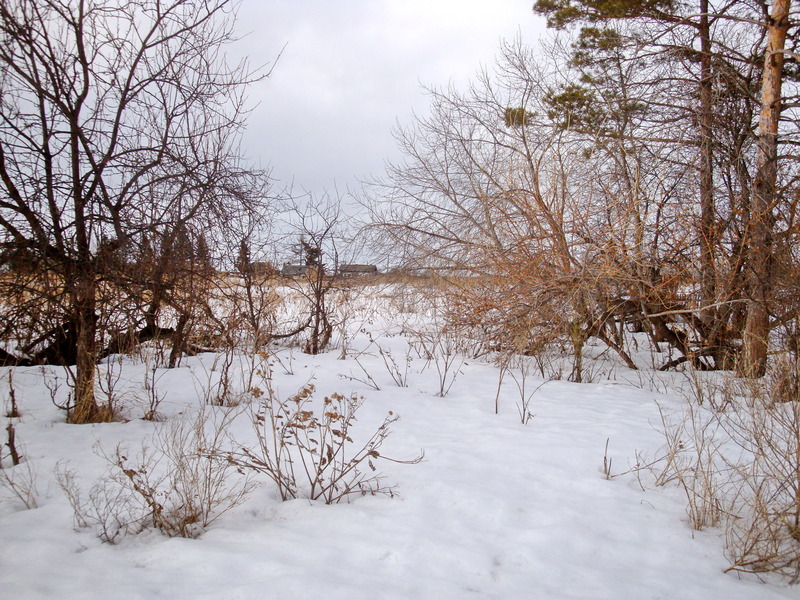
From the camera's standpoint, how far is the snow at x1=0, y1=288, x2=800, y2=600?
222 centimetres

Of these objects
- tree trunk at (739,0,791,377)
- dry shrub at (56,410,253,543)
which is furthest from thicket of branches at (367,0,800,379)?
dry shrub at (56,410,253,543)

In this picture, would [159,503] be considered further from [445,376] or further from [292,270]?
[292,270]

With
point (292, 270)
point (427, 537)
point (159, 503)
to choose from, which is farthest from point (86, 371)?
point (292, 270)

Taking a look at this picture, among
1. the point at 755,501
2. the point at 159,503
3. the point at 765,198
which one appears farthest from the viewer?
the point at 765,198

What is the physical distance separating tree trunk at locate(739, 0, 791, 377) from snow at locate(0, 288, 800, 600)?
2.81 meters

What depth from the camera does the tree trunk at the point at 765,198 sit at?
5844mm

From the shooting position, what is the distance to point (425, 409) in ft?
16.9

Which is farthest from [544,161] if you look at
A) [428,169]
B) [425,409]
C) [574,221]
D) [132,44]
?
[132,44]

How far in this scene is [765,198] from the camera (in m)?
6.27

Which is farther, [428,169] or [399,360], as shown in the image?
[428,169]

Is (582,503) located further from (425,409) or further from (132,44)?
(132,44)

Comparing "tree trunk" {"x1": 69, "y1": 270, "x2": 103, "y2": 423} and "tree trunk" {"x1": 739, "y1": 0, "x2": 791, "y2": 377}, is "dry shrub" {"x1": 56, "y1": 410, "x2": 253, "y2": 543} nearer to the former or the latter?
"tree trunk" {"x1": 69, "y1": 270, "x2": 103, "y2": 423}

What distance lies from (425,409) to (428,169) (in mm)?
5592

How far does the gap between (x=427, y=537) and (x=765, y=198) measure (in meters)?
6.24
